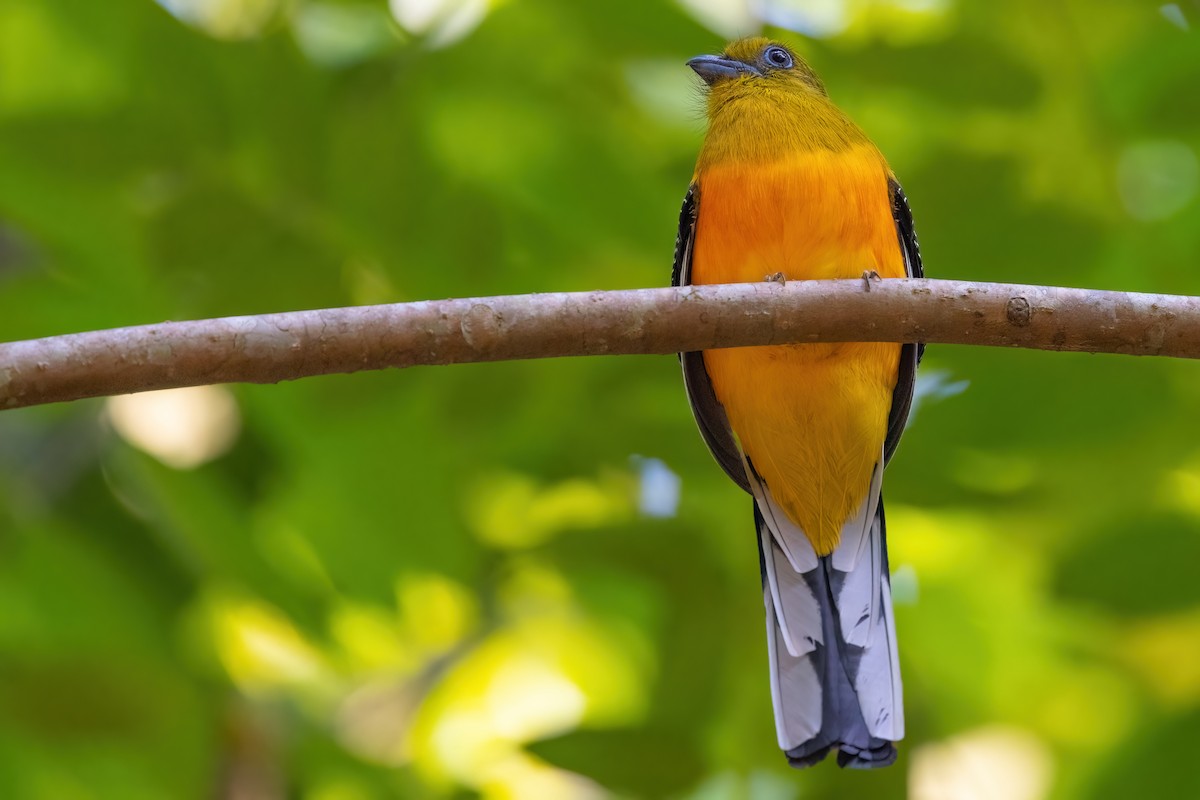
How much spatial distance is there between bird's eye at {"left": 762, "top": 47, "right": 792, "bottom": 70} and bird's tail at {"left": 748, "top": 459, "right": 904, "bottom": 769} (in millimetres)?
1529

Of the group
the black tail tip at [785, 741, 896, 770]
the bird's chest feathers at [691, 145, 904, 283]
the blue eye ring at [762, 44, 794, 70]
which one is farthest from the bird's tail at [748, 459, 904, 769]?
the blue eye ring at [762, 44, 794, 70]

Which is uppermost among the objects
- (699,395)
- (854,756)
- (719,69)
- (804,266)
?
(719,69)

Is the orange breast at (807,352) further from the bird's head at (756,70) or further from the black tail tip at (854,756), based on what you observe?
the black tail tip at (854,756)

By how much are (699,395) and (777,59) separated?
142 centimetres

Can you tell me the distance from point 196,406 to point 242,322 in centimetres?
157

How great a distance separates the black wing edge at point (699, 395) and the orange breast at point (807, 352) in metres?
0.05

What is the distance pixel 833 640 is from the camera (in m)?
3.86

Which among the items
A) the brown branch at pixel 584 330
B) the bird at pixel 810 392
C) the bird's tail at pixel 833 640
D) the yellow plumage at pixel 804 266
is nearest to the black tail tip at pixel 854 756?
the bird's tail at pixel 833 640

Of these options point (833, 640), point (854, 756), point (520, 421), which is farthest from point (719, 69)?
point (854, 756)

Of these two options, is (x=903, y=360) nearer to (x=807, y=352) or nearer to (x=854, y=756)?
(x=807, y=352)

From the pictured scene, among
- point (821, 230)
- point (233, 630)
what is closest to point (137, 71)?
point (233, 630)

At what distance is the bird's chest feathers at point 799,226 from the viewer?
12.4 feet

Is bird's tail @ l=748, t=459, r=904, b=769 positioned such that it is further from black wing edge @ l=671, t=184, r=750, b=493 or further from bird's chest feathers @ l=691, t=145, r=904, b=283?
bird's chest feathers @ l=691, t=145, r=904, b=283

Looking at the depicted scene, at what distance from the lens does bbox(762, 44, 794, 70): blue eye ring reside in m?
4.52
